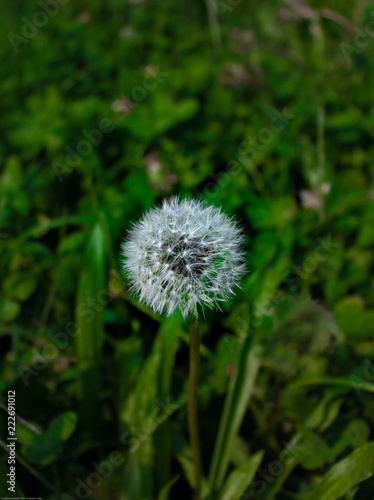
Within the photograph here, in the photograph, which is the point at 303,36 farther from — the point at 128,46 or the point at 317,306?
the point at 317,306

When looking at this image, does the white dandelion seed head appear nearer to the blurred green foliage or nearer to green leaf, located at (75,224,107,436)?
the blurred green foliage

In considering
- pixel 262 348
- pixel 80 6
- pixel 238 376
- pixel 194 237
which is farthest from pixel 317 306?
pixel 80 6

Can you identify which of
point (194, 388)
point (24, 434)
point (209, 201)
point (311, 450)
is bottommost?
point (24, 434)

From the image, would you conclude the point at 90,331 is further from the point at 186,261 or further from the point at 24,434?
the point at 186,261

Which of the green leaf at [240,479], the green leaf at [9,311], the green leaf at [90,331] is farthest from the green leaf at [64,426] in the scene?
the green leaf at [9,311]

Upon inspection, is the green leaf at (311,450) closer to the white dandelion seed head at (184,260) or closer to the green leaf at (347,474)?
the green leaf at (347,474)

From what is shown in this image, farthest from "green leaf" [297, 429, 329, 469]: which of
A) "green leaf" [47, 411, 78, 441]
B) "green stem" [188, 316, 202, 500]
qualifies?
"green leaf" [47, 411, 78, 441]

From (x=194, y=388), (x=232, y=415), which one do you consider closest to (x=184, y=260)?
(x=194, y=388)
